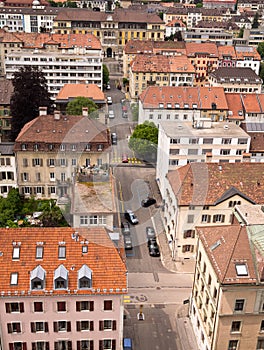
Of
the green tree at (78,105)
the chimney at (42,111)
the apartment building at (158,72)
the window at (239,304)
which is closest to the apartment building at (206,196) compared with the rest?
the window at (239,304)

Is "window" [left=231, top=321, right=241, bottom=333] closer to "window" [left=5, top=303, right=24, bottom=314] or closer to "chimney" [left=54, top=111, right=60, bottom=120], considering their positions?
"window" [left=5, top=303, right=24, bottom=314]

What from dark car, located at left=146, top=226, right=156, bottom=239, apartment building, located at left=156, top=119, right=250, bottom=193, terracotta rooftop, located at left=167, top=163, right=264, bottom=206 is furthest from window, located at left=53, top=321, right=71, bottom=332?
apartment building, located at left=156, top=119, right=250, bottom=193

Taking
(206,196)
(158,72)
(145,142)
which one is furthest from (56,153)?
(158,72)

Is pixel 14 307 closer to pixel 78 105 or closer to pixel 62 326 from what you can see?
pixel 62 326

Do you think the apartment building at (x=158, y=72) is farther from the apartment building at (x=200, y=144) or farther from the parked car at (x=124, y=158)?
the apartment building at (x=200, y=144)

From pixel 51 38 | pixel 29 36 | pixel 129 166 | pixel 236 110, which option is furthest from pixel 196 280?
pixel 29 36
